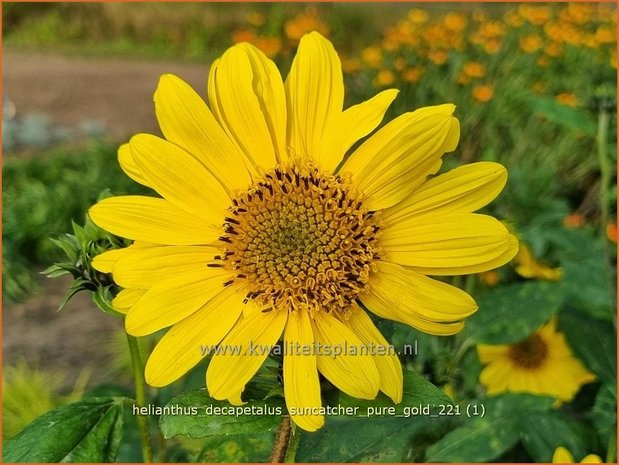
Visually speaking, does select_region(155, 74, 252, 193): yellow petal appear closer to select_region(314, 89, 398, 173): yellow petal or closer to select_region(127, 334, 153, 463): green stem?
select_region(314, 89, 398, 173): yellow petal

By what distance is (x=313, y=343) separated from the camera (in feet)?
2.16

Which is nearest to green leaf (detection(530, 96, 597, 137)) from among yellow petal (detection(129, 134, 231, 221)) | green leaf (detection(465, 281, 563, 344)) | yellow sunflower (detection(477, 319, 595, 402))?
green leaf (detection(465, 281, 563, 344))

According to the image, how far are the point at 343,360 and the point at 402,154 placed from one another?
8.3 inches

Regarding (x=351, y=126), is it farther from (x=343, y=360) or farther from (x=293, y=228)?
(x=343, y=360)

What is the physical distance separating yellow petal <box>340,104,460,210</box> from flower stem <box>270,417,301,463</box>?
235 millimetres

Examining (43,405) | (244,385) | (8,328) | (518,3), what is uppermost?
(244,385)

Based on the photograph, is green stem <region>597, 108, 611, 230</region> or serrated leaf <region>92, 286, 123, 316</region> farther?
green stem <region>597, 108, 611, 230</region>

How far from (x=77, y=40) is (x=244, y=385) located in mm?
5121

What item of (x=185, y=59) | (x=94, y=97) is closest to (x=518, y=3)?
(x=185, y=59)

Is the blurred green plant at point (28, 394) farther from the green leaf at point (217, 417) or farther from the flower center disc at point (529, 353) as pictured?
the green leaf at point (217, 417)

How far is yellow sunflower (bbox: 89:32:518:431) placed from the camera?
2.13 ft

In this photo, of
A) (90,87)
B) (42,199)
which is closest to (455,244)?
(42,199)

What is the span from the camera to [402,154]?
0.67 metres

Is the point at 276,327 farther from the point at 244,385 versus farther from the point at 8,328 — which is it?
the point at 8,328
